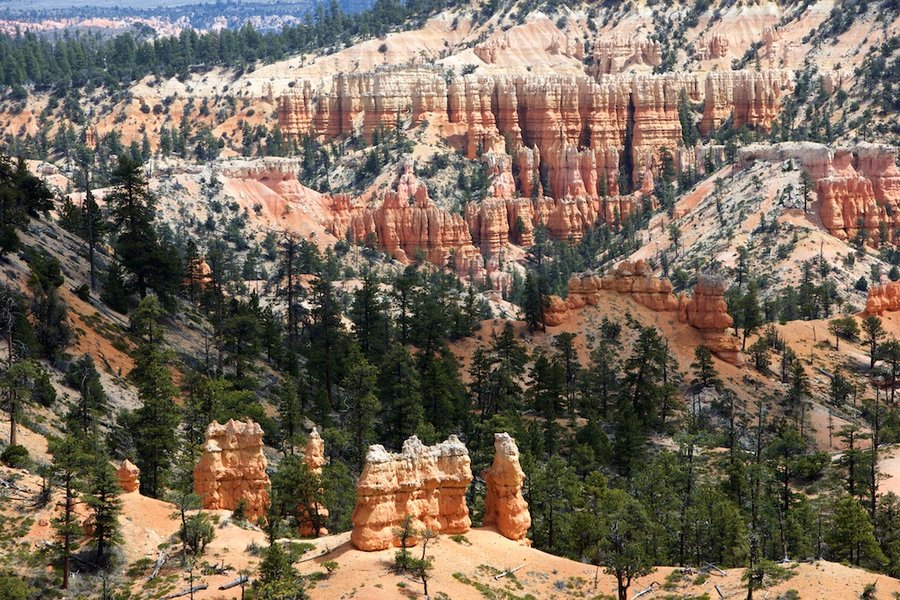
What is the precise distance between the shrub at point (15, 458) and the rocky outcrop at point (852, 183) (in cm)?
12459

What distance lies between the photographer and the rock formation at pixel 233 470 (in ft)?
230

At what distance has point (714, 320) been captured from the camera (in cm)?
12456

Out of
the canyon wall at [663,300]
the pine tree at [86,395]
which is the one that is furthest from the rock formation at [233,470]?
the canyon wall at [663,300]

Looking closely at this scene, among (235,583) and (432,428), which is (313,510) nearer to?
(235,583)

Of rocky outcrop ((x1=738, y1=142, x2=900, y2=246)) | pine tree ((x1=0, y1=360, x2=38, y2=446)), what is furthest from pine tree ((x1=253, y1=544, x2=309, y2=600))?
rocky outcrop ((x1=738, y1=142, x2=900, y2=246))

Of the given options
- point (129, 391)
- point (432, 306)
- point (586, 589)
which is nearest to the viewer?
point (586, 589)

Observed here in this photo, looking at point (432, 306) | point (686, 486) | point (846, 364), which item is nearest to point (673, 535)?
point (686, 486)

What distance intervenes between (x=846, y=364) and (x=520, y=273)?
7457cm

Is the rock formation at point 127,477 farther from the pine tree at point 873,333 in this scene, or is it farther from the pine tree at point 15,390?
the pine tree at point 873,333

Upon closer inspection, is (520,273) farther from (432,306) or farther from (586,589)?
(586,589)

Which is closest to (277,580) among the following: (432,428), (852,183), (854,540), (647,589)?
(647,589)

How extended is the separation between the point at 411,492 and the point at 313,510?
807 cm

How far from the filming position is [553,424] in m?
102

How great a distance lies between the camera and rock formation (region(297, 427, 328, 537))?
72.4 metres
